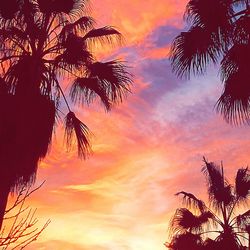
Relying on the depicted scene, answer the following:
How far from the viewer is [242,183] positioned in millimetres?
19125

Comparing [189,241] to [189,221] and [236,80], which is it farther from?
[236,80]

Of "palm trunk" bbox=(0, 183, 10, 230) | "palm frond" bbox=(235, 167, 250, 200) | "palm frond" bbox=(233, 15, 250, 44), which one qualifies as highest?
"palm frond" bbox=(235, 167, 250, 200)

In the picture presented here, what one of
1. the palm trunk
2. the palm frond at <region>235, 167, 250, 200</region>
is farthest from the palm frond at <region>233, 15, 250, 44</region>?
the palm frond at <region>235, 167, 250, 200</region>

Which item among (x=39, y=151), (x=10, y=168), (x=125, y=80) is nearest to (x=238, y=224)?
(x=125, y=80)

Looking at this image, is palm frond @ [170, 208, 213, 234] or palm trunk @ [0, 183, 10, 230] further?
palm frond @ [170, 208, 213, 234]

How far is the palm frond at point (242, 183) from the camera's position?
18844 millimetres

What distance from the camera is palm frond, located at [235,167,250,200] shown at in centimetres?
1884

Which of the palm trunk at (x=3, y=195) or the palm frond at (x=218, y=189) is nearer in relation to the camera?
the palm trunk at (x=3, y=195)

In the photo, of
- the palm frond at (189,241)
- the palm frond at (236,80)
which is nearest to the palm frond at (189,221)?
the palm frond at (189,241)

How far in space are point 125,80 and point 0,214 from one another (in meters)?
5.07

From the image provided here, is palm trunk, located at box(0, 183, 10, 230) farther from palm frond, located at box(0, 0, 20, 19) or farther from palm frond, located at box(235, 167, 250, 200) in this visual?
palm frond, located at box(235, 167, 250, 200)

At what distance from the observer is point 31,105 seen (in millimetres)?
11297

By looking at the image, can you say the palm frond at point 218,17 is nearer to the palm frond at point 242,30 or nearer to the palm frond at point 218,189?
the palm frond at point 242,30

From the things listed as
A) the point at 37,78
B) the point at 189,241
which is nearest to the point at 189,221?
the point at 189,241
